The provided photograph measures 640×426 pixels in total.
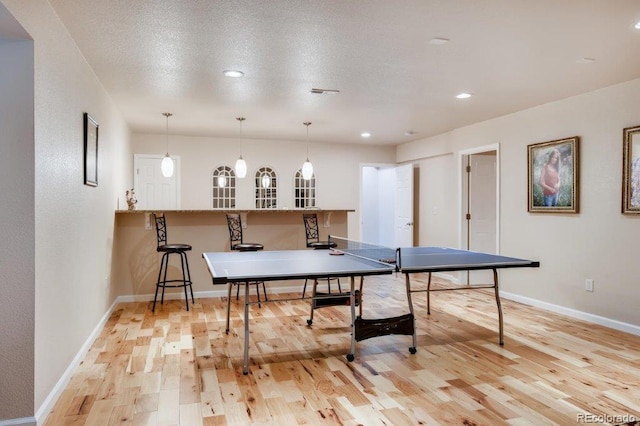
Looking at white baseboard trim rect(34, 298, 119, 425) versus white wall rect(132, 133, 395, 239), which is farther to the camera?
white wall rect(132, 133, 395, 239)

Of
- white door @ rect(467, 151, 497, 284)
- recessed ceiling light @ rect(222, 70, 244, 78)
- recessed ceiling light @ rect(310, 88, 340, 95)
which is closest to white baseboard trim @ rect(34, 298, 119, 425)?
recessed ceiling light @ rect(222, 70, 244, 78)

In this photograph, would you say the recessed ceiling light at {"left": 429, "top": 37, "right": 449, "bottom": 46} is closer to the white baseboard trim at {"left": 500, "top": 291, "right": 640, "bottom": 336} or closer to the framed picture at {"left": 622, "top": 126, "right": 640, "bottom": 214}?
the framed picture at {"left": 622, "top": 126, "right": 640, "bottom": 214}

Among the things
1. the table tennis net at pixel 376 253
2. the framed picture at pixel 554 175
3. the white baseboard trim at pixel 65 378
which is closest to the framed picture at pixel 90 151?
the white baseboard trim at pixel 65 378

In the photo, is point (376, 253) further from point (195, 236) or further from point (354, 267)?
point (195, 236)

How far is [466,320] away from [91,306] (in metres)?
3.55

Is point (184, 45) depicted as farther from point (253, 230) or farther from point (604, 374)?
point (604, 374)

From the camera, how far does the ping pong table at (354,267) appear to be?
296 cm

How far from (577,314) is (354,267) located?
2887mm

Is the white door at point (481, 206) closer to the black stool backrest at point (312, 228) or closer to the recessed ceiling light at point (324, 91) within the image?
the black stool backrest at point (312, 228)

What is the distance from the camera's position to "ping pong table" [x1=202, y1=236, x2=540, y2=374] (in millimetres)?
2955

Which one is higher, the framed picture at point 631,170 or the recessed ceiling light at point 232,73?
the recessed ceiling light at point 232,73

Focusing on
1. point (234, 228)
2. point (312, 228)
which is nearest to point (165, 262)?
point (234, 228)

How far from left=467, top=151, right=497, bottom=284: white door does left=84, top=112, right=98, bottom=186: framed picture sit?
492cm

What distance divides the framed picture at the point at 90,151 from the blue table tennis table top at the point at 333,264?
1139mm
